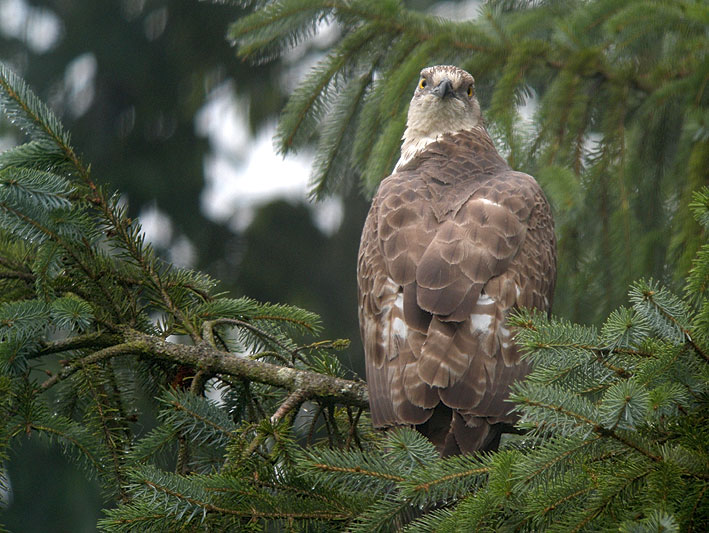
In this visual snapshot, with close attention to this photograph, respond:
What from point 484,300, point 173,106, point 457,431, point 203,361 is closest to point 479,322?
point 484,300

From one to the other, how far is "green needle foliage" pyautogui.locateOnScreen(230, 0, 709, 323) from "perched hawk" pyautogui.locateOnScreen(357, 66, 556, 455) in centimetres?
37

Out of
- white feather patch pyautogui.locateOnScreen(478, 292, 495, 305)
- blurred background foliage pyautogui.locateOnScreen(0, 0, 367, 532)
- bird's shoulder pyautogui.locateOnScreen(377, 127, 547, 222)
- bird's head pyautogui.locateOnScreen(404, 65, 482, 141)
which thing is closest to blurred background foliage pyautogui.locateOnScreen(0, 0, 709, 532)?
blurred background foliage pyautogui.locateOnScreen(0, 0, 367, 532)

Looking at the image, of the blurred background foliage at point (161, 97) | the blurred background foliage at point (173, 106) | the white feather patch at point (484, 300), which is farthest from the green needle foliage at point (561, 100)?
the blurred background foliage at point (161, 97)

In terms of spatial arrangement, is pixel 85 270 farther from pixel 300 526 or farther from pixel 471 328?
pixel 471 328

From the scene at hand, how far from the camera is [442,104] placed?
4.30 m

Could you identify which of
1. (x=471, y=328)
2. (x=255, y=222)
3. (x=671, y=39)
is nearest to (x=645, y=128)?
(x=671, y=39)

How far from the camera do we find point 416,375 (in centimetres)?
285

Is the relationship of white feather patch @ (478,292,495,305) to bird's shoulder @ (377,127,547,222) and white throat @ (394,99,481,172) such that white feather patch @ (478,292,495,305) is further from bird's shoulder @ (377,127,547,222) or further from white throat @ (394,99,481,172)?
white throat @ (394,99,481,172)

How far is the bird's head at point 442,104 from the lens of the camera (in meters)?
4.19

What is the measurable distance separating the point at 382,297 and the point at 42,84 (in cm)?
671

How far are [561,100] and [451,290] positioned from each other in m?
1.55

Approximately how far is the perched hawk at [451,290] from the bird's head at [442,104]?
16.3 inches

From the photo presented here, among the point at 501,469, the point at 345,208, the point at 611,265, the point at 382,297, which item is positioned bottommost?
the point at 345,208

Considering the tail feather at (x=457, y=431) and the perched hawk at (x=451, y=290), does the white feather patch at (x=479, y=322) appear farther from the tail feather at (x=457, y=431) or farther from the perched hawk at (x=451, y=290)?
the tail feather at (x=457, y=431)
